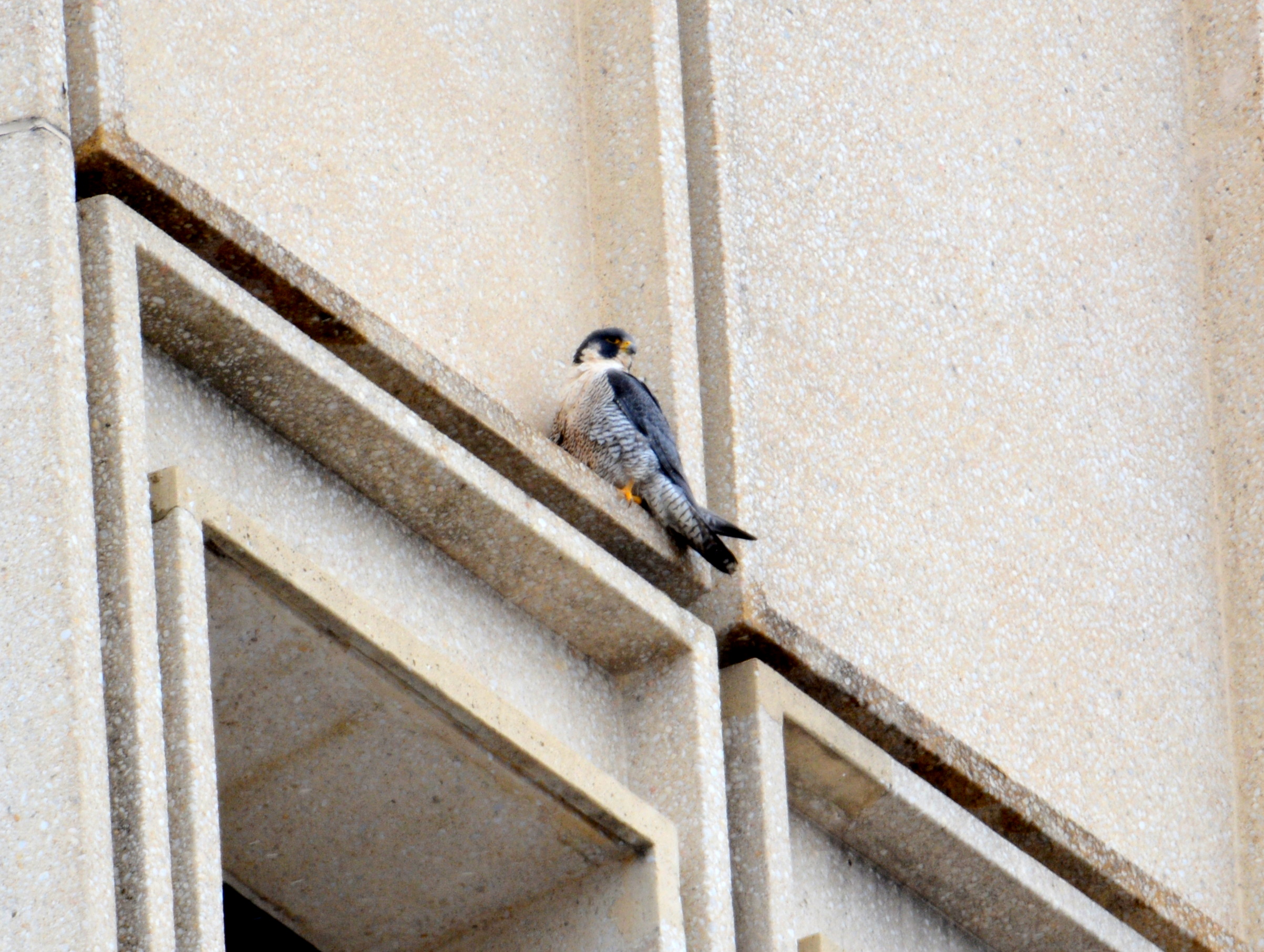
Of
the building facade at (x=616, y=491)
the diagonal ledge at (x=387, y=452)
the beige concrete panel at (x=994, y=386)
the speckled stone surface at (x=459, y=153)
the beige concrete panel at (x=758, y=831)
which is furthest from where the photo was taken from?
the beige concrete panel at (x=994, y=386)

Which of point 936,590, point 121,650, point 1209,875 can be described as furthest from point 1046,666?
point 121,650

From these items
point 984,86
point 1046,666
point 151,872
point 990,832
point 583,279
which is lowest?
point 151,872

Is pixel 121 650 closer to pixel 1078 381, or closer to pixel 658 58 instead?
pixel 658 58

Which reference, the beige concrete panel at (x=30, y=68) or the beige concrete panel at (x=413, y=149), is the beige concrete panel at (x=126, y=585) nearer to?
the beige concrete panel at (x=30, y=68)

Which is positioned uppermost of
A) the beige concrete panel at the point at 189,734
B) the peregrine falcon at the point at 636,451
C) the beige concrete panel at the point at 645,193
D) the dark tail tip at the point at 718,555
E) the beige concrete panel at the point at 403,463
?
the beige concrete panel at the point at 645,193

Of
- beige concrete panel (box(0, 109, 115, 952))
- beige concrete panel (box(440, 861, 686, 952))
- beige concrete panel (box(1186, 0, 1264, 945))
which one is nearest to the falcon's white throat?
beige concrete panel (box(440, 861, 686, 952))

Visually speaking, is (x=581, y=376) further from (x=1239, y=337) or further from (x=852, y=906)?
(x=1239, y=337)

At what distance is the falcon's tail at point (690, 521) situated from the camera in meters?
4.11

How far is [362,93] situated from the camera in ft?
13.2

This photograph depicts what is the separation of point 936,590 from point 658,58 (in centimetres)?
124

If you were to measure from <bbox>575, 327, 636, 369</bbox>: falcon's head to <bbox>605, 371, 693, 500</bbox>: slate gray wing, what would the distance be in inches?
2.9

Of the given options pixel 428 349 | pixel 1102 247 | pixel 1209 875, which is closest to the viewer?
pixel 428 349

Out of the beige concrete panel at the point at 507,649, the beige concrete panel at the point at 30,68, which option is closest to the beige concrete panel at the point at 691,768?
the beige concrete panel at the point at 507,649

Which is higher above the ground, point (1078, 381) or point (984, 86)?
point (984, 86)
